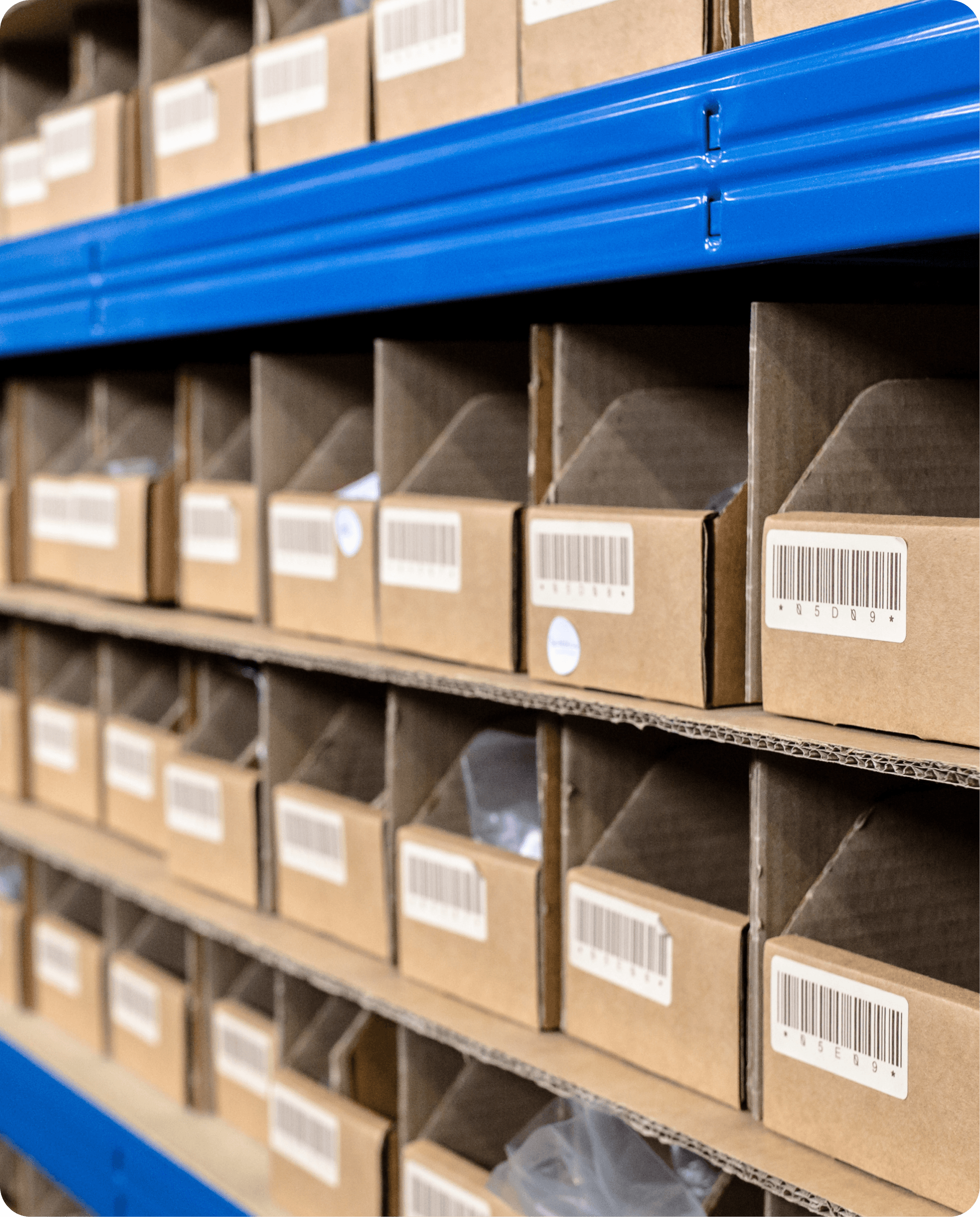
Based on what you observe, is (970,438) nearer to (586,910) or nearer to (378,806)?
(586,910)

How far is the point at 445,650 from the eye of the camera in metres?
1.65

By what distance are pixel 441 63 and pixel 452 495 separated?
1.63 feet

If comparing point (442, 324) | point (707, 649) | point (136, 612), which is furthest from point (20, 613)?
point (707, 649)

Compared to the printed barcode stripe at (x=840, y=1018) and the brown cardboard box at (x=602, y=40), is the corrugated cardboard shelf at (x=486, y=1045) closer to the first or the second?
the printed barcode stripe at (x=840, y=1018)

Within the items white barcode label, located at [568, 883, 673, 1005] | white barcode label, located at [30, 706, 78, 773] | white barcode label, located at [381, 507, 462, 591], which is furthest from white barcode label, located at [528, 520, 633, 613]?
white barcode label, located at [30, 706, 78, 773]

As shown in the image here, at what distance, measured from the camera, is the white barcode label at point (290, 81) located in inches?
67.5

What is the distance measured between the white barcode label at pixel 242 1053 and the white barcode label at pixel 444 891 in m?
0.48

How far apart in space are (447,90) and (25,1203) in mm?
2175

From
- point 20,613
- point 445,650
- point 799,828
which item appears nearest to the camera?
point 799,828

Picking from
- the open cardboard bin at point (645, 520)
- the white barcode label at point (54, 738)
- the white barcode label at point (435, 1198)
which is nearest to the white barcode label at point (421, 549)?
the open cardboard bin at point (645, 520)

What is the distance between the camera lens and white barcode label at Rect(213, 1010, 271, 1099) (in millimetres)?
2045

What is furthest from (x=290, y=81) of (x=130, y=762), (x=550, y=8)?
(x=130, y=762)

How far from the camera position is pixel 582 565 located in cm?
143

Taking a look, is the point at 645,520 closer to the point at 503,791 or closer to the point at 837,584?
the point at 837,584
